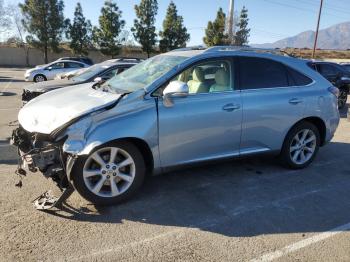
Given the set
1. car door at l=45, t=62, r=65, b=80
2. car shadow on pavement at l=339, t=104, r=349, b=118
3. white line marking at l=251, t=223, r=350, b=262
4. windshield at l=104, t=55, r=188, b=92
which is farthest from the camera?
car door at l=45, t=62, r=65, b=80

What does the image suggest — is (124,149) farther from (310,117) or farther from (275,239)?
(310,117)

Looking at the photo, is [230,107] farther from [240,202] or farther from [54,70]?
[54,70]

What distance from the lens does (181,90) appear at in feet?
13.5

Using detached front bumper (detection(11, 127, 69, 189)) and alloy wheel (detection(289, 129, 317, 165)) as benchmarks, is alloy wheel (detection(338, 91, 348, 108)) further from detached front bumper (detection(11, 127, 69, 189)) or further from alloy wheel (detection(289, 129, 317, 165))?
detached front bumper (detection(11, 127, 69, 189))

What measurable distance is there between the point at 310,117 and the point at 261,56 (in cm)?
125

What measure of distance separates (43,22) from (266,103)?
42.0 metres

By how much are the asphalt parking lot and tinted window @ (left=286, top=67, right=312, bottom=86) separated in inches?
54.4

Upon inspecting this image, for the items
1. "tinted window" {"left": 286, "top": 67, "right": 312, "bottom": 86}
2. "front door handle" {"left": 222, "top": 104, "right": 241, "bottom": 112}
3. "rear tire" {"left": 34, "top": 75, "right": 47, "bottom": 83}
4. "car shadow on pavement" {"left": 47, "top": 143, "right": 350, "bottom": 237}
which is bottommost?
"rear tire" {"left": 34, "top": 75, "right": 47, "bottom": 83}

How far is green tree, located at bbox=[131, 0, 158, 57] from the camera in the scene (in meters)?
44.0

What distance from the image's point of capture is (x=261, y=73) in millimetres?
5129

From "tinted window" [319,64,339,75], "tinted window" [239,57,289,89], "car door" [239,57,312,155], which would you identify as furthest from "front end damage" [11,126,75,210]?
"tinted window" [319,64,339,75]

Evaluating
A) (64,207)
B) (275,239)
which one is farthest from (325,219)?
(64,207)

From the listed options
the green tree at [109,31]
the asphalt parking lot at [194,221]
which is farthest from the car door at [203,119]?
the green tree at [109,31]

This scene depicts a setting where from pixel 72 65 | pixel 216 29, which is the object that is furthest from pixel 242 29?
pixel 72 65
